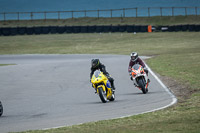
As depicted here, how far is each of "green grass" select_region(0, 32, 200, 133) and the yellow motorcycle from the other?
2012mm

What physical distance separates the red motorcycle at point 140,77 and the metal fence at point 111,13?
57697 millimetres

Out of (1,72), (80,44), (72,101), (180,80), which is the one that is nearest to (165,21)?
(80,44)

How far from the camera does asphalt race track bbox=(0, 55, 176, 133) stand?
10.3 metres

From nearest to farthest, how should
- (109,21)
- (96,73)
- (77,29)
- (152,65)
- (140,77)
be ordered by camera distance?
(96,73)
(140,77)
(152,65)
(77,29)
(109,21)

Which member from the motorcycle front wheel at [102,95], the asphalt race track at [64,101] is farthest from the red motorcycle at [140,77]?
the motorcycle front wheel at [102,95]

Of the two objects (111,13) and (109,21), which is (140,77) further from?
(111,13)

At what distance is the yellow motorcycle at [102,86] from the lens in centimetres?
1293

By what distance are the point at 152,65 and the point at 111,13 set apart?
50.7m

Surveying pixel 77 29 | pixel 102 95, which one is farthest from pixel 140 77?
pixel 77 29

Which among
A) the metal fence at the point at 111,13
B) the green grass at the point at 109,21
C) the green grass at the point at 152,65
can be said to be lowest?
the green grass at the point at 152,65

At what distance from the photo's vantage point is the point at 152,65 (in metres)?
26.6

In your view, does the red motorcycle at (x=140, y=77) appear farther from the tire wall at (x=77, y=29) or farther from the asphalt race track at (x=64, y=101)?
the tire wall at (x=77, y=29)

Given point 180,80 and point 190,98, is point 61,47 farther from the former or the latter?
point 190,98

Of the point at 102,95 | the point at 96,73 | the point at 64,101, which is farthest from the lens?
the point at 64,101
